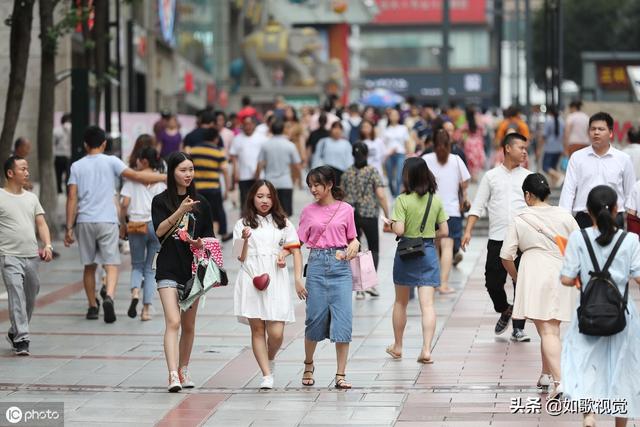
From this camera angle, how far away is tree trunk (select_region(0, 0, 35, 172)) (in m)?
17.6

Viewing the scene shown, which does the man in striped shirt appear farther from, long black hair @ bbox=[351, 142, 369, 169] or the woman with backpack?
the woman with backpack

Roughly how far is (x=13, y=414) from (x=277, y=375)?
216 centimetres

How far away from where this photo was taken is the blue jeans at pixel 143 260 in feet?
45.6

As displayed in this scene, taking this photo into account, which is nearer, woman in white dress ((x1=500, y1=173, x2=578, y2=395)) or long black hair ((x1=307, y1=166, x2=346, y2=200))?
woman in white dress ((x1=500, y1=173, x2=578, y2=395))

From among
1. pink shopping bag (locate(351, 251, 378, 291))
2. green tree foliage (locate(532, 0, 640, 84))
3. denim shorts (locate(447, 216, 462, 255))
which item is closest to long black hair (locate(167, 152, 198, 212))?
pink shopping bag (locate(351, 251, 378, 291))

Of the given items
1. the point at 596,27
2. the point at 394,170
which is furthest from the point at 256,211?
the point at 596,27

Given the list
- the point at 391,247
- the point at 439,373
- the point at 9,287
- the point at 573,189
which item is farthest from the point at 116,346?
the point at 391,247

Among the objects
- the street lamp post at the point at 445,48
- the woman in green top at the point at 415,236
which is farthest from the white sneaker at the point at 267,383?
the street lamp post at the point at 445,48

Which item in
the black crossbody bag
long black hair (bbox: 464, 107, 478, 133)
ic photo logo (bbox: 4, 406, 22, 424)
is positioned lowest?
ic photo logo (bbox: 4, 406, 22, 424)

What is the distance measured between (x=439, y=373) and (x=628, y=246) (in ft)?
9.91

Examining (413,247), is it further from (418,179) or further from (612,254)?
(612,254)

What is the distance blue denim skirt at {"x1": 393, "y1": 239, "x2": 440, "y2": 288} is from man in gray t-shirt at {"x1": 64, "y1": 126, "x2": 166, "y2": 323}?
10.1 ft

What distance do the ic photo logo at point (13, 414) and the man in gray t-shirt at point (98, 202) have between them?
4064 mm

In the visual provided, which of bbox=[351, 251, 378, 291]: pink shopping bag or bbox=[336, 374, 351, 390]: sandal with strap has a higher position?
bbox=[351, 251, 378, 291]: pink shopping bag
